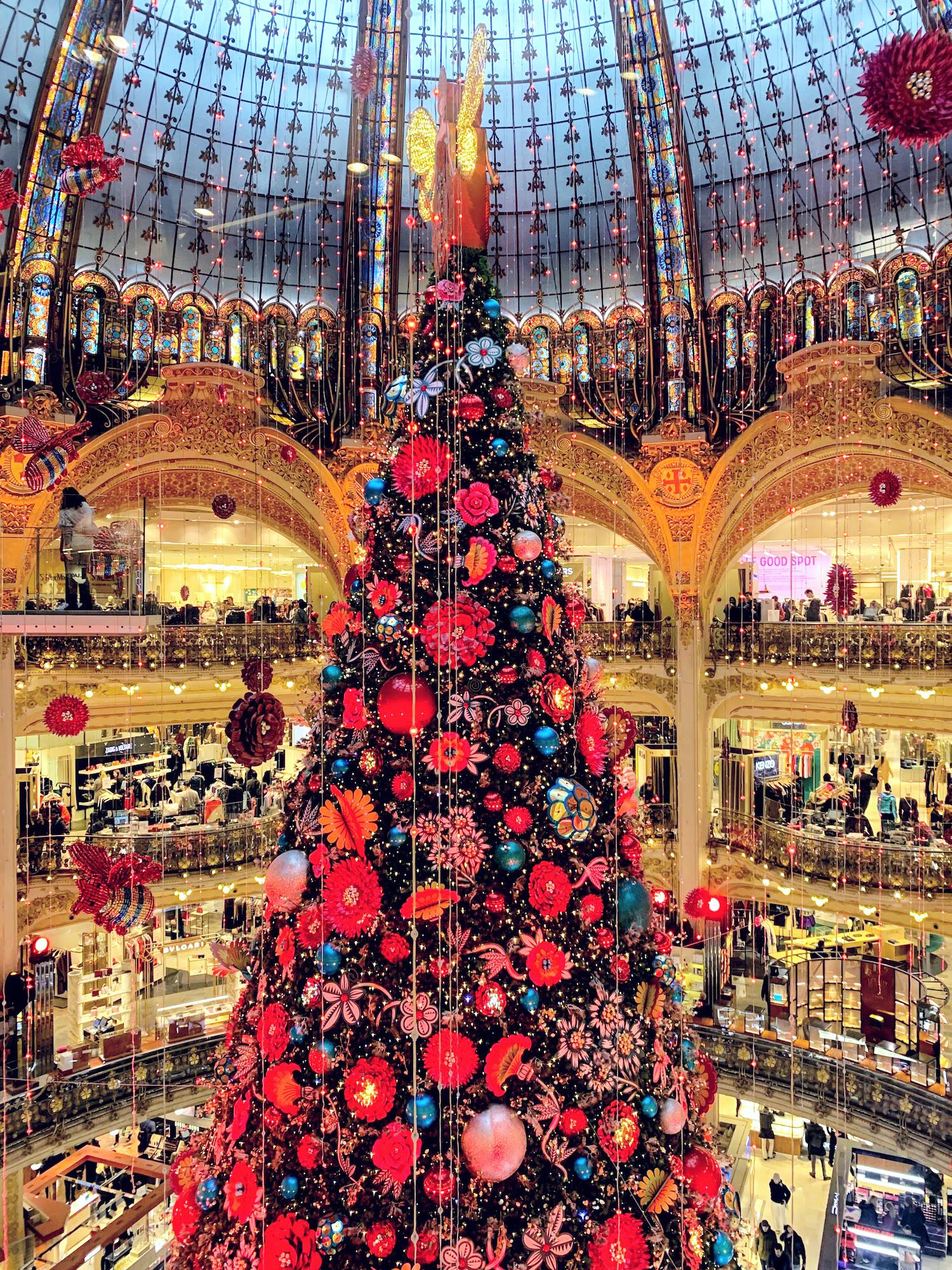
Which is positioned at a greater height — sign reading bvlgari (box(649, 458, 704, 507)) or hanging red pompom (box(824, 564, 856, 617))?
sign reading bvlgari (box(649, 458, 704, 507))

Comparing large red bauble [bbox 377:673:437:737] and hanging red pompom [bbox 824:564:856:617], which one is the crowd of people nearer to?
hanging red pompom [bbox 824:564:856:617]

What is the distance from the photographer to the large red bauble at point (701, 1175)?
301cm

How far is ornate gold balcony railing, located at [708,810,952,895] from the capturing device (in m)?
11.1

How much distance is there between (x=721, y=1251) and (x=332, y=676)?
8.50 ft

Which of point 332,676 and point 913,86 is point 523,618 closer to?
point 332,676

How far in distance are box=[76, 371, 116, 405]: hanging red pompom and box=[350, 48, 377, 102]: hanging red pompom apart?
537 cm

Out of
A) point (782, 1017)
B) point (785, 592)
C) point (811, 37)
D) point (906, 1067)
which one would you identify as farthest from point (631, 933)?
point (785, 592)

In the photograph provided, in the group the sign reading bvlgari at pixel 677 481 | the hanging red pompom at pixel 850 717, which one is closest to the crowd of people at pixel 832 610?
the sign reading bvlgari at pixel 677 481

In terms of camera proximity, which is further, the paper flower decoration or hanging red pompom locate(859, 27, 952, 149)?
the paper flower decoration

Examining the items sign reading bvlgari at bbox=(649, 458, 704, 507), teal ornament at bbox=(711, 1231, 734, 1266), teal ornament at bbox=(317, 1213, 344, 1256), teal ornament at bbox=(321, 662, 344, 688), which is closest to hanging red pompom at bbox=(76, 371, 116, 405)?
sign reading bvlgari at bbox=(649, 458, 704, 507)

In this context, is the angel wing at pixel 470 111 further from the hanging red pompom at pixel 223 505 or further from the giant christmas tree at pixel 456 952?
the hanging red pompom at pixel 223 505

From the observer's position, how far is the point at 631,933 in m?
3.09

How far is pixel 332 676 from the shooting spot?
10.3 feet

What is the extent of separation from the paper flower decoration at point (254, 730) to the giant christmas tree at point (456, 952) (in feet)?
7.18
